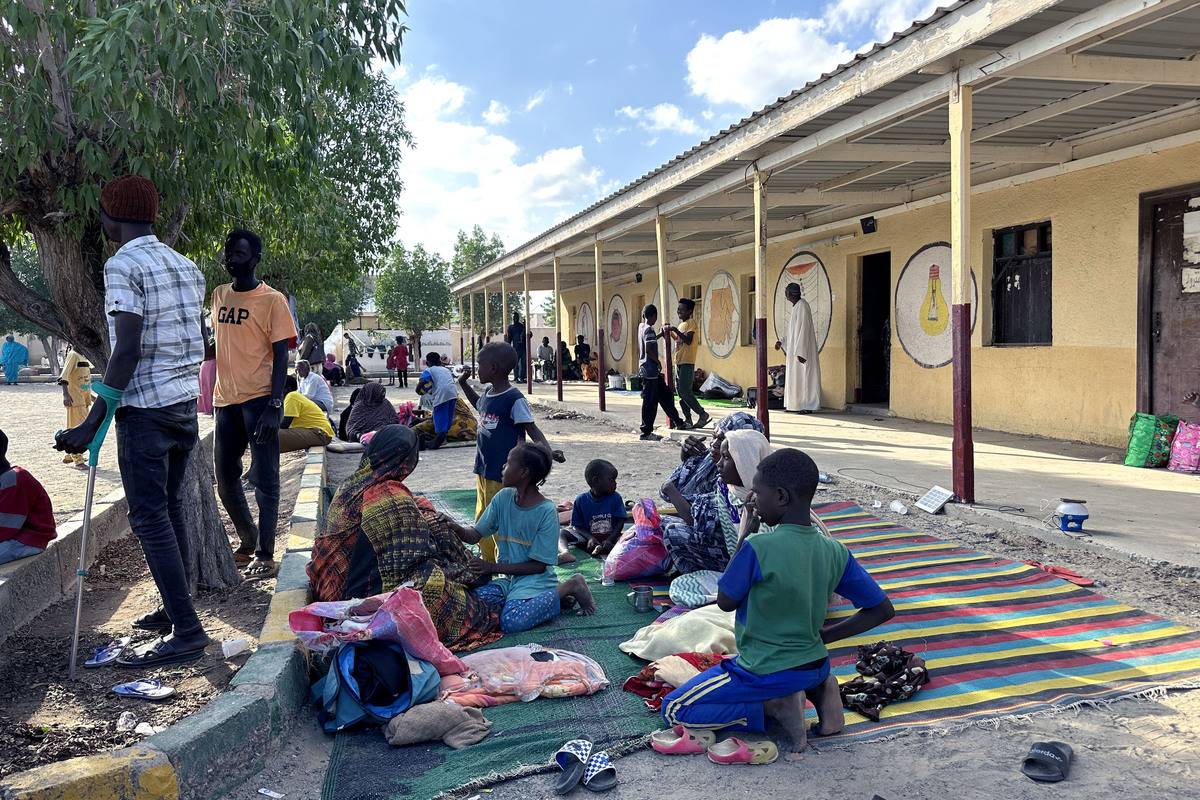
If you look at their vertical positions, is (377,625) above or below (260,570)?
above

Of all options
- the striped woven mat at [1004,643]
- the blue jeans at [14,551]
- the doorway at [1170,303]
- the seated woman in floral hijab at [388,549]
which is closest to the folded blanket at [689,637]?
the striped woven mat at [1004,643]

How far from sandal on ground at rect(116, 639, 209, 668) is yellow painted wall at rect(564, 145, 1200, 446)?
792 centimetres

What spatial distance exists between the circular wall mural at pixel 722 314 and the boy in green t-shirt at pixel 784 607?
1311 cm

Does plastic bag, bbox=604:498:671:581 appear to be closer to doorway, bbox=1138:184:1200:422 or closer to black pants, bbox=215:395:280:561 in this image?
black pants, bbox=215:395:280:561

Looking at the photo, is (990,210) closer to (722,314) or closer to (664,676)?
(722,314)

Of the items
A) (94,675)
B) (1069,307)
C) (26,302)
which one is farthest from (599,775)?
(1069,307)

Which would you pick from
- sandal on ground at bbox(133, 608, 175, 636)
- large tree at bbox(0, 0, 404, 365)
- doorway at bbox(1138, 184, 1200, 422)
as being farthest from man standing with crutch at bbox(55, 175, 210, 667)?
doorway at bbox(1138, 184, 1200, 422)

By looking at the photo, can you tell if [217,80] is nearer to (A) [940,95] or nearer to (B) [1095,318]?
(A) [940,95]

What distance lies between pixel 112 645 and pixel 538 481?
1.96 metres

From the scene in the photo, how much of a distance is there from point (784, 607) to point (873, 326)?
35.2 ft

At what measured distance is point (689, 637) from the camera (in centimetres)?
352

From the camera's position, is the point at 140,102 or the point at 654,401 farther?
the point at 654,401

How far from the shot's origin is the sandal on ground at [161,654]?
11.2 feet

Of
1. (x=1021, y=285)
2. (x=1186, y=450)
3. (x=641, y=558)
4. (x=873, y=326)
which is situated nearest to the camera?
(x=641, y=558)
